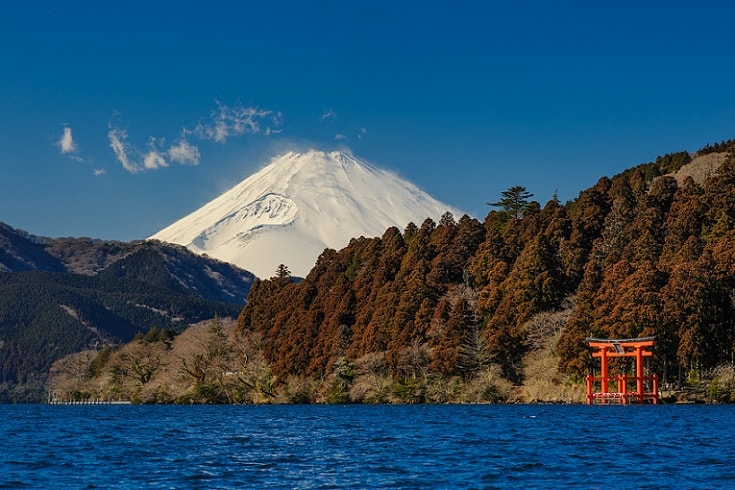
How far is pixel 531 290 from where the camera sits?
231 ft

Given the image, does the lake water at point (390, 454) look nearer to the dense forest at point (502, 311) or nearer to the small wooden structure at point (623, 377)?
the small wooden structure at point (623, 377)

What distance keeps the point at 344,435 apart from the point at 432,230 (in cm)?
6005

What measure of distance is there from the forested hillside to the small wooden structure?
1.72 meters

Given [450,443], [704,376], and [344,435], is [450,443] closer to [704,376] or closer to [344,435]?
[344,435]

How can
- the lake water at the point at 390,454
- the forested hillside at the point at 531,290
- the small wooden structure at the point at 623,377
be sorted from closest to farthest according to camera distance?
the lake water at the point at 390,454, the small wooden structure at the point at 623,377, the forested hillside at the point at 531,290

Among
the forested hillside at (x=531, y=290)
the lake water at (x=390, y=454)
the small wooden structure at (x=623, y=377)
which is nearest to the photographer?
the lake water at (x=390, y=454)

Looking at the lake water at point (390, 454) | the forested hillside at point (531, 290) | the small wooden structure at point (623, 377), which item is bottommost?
the lake water at point (390, 454)

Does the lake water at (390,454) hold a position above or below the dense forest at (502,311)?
below

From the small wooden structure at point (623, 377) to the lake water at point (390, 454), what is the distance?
1383 cm

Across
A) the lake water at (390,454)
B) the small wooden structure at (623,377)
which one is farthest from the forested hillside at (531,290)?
the lake water at (390,454)

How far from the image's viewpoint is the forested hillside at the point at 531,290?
197ft

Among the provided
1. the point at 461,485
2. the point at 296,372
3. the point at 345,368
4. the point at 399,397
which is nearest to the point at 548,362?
the point at 399,397

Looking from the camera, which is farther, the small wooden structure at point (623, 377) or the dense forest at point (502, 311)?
the dense forest at point (502, 311)

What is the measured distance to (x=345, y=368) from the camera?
77.4 m
